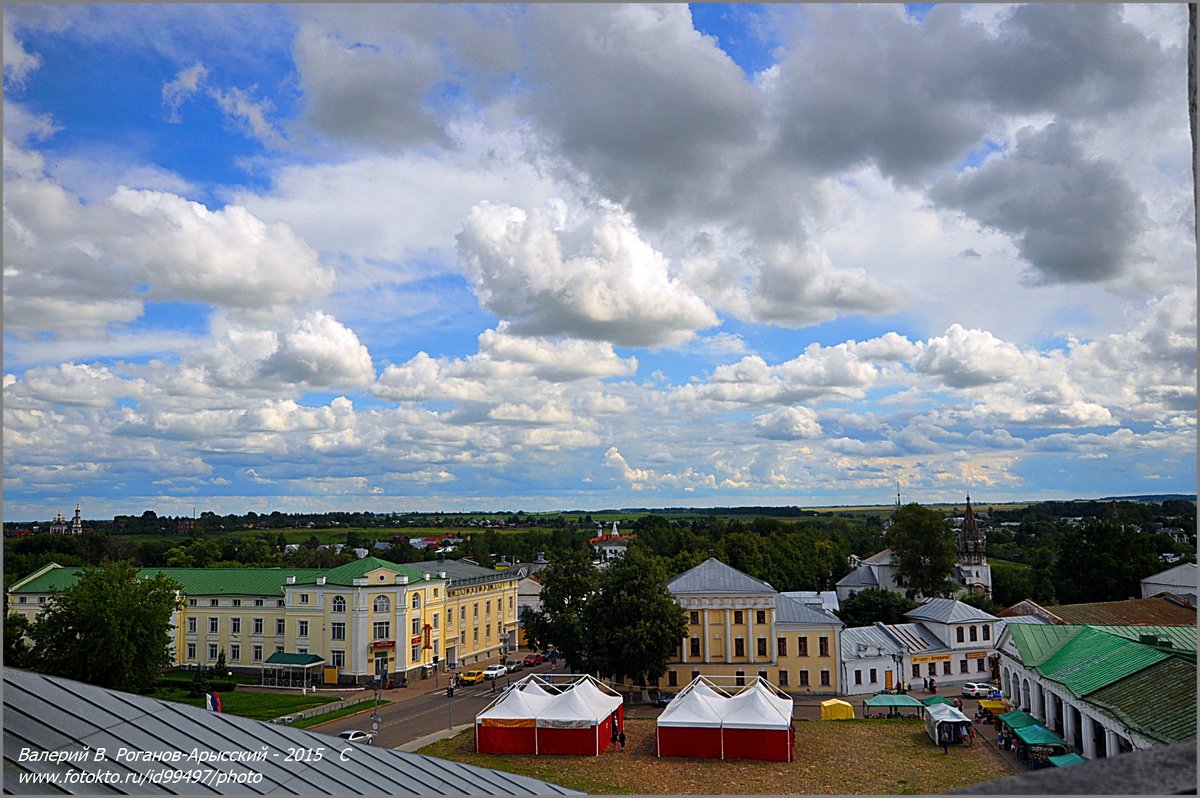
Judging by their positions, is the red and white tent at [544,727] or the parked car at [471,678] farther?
the parked car at [471,678]

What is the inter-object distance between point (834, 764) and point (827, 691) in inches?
564

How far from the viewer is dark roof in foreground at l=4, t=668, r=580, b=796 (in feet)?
19.5

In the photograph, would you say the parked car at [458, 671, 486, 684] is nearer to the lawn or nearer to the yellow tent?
the lawn

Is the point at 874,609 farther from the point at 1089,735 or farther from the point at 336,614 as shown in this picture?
the point at 336,614

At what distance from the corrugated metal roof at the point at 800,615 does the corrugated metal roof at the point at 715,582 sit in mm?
1238

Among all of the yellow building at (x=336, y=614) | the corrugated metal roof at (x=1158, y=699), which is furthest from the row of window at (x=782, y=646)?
the corrugated metal roof at (x=1158, y=699)

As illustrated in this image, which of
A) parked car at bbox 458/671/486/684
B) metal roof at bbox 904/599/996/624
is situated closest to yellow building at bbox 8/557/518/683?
parked car at bbox 458/671/486/684

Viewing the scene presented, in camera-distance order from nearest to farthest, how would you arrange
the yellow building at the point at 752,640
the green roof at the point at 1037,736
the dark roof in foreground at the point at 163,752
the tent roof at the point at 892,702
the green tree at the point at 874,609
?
the dark roof in foreground at the point at 163,752, the green roof at the point at 1037,736, the tent roof at the point at 892,702, the yellow building at the point at 752,640, the green tree at the point at 874,609

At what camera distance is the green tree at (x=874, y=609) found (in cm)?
4728

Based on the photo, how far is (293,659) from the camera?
44469mm

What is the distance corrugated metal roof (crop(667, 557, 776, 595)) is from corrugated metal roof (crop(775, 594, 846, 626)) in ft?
4.06

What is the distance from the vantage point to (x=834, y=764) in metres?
26.1

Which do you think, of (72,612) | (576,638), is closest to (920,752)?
(576,638)

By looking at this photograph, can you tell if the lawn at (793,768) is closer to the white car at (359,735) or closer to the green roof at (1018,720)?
the green roof at (1018,720)
